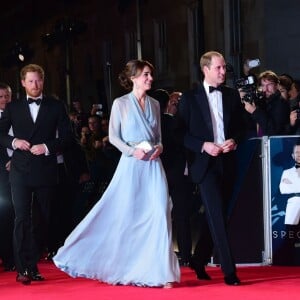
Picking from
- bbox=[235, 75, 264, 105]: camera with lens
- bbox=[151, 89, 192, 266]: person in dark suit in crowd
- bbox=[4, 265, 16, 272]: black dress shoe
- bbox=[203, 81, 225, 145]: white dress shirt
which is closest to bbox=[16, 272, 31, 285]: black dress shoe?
bbox=[4, 265, 16, 272]: black dress shoe

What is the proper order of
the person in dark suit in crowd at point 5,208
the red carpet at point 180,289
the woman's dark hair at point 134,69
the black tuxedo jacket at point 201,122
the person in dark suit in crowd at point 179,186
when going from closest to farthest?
the red carpet at point 180,289 → the black tuxedo jacket at point 201,122 → the woman's dark hair at point 134,69 → the person in dark suit in crowd at point 179,186 → the person in dark suit in crowd at point 5,208

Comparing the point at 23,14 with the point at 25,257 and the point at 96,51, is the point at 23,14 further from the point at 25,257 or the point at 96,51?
the point at 25,257

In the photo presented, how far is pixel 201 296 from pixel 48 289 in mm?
1460

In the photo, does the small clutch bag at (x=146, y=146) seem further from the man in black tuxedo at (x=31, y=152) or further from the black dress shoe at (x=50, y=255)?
the black dress shoe at (x=50, y=255)

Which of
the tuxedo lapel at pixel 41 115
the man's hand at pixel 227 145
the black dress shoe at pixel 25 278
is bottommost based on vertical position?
the black dress shoe at pixel 25 278

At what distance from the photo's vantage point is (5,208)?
9.99 meters

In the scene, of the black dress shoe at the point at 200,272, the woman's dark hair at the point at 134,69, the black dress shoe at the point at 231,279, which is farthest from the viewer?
the black dress shoe at the point at 200,272

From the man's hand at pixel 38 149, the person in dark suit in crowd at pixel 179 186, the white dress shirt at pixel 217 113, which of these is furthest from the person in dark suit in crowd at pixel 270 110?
the man's hand at pixel 38 149

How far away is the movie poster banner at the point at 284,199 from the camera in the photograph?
9.38m

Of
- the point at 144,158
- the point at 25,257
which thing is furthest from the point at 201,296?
the point at 25,257

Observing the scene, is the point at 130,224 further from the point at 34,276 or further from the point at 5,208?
the point at 5,208

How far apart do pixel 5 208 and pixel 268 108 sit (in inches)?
117

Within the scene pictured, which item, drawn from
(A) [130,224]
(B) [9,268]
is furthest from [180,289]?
(B) [9,268]

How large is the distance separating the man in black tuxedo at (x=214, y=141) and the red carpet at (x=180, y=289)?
262 mm
